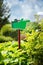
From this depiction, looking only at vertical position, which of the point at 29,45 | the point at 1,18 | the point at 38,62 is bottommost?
the point at 38,62

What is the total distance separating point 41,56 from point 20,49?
58 centimetres

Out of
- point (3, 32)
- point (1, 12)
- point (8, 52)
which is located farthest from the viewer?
point (1, 12)

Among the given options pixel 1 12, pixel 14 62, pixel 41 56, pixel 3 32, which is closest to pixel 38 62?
pixel 41 56

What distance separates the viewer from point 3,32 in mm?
18281

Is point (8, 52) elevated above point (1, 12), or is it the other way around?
point (1, 12)

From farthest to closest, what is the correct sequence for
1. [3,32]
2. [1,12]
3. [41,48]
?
[1,12], [3,32], [41,48]

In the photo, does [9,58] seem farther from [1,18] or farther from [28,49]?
[1,18]

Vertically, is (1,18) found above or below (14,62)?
above

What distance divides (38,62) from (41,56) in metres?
0.12

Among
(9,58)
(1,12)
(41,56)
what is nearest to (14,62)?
(9,58)

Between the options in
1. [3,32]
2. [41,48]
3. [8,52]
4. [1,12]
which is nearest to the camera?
[41,48]

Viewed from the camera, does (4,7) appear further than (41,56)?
Yes

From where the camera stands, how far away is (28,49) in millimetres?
4566

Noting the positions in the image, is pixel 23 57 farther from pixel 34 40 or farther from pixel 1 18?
pixel 1 18
